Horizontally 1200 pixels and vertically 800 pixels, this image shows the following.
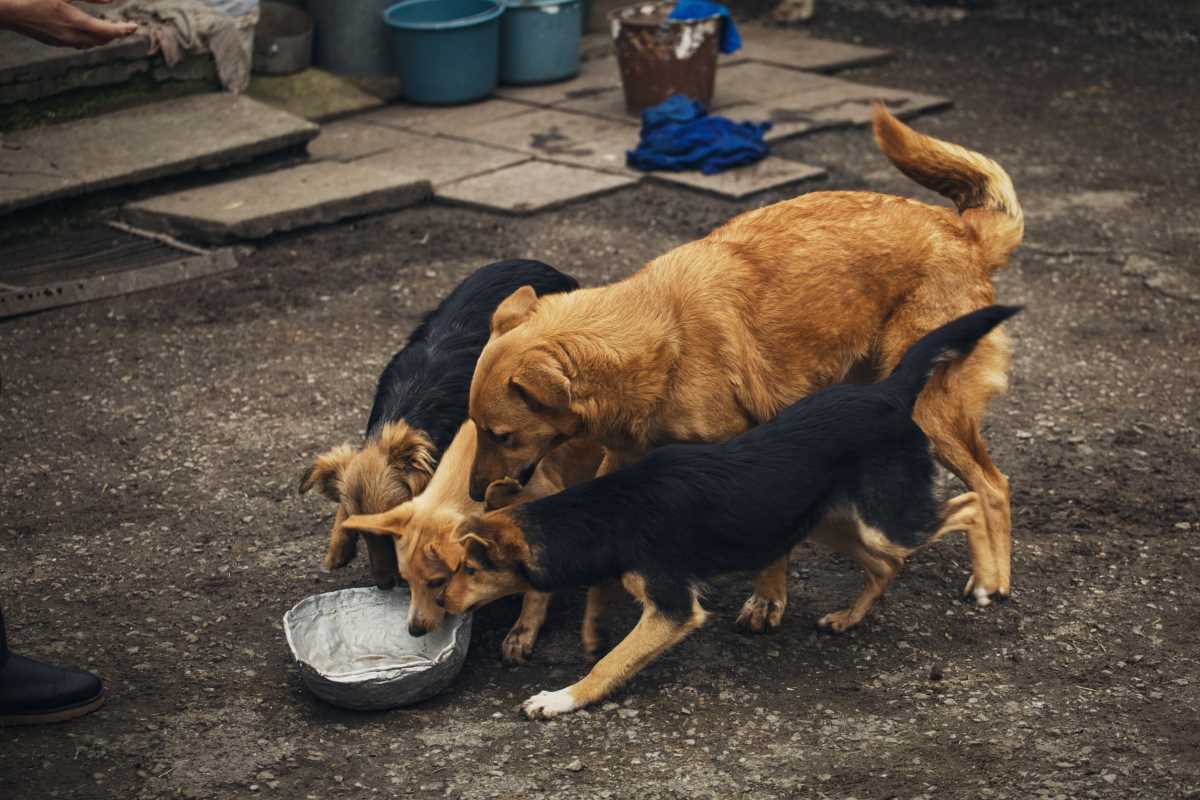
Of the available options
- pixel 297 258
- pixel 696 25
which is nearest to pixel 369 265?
pixel 297 258

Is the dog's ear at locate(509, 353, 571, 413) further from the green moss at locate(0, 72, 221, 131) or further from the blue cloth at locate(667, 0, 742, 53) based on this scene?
the blue cloth at locate(667, 0, 742, 53)

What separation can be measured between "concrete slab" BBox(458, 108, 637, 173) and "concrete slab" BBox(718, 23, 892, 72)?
2034mm

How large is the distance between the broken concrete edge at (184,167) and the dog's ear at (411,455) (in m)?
4.50

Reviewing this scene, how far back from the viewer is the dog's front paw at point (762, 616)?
16.6 feet

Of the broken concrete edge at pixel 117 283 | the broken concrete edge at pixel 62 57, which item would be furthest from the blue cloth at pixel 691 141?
the broken concrete edge at pixel 62 57

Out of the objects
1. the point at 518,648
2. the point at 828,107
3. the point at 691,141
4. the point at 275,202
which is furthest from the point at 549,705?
the point at 828,107

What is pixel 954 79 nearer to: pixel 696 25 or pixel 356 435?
pixel 696 25

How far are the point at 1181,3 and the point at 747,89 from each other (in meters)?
5.17

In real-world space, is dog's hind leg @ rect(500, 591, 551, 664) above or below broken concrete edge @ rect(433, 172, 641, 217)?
below

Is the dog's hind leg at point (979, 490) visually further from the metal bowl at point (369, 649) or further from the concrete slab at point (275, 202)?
the concrete slab at point (275, 202)

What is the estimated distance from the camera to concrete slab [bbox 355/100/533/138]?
1068cm

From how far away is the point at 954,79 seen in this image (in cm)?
1205

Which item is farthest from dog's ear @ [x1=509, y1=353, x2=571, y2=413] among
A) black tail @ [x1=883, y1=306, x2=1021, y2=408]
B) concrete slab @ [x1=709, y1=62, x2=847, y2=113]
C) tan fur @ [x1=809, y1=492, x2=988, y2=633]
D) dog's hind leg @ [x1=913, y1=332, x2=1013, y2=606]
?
concrete slab @ [x1=709, y1=62, x2=847, y2=113]

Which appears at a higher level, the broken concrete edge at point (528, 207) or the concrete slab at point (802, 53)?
the concrete slab at point (802, 53)
